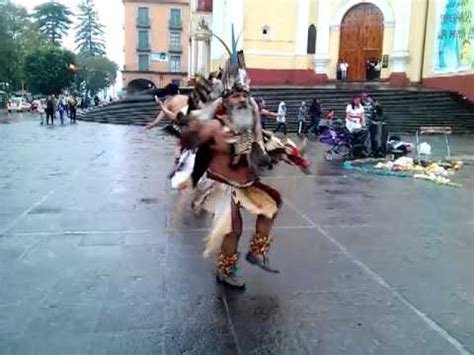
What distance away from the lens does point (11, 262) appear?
5.07 m

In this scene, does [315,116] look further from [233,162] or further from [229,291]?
[229,291]

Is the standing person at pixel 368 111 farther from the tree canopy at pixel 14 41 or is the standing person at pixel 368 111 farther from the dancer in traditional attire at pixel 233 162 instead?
the tree canopy at pixel 14 41

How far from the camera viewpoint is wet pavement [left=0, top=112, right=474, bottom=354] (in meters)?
3.62

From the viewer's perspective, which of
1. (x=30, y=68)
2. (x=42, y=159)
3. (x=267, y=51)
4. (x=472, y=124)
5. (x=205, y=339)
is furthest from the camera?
(x=30, y=68)

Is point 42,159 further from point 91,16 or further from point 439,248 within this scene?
point 91,16

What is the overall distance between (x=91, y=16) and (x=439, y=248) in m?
110

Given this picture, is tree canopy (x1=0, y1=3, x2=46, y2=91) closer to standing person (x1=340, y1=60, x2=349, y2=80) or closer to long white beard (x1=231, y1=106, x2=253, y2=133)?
standing person (x1=340, y1=60, x2=349, y2=80)

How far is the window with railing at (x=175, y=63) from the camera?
261 ft

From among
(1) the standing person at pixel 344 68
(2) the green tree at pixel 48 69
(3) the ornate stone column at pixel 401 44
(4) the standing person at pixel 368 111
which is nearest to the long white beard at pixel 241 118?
(4) the standing person at pixel 368 111

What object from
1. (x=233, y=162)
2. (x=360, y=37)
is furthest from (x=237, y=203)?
(x=360, y=37)

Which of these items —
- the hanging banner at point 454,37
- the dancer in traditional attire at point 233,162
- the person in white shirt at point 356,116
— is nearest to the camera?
the dancer in traditional attire at point 233,162

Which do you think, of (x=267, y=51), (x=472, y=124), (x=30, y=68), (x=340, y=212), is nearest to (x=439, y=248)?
(x=340, y=212)

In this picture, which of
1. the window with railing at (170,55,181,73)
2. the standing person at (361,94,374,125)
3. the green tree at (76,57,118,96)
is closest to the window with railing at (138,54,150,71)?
the window with railing at (170,55,181,73)

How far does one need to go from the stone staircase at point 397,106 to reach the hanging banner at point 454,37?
1.85m
